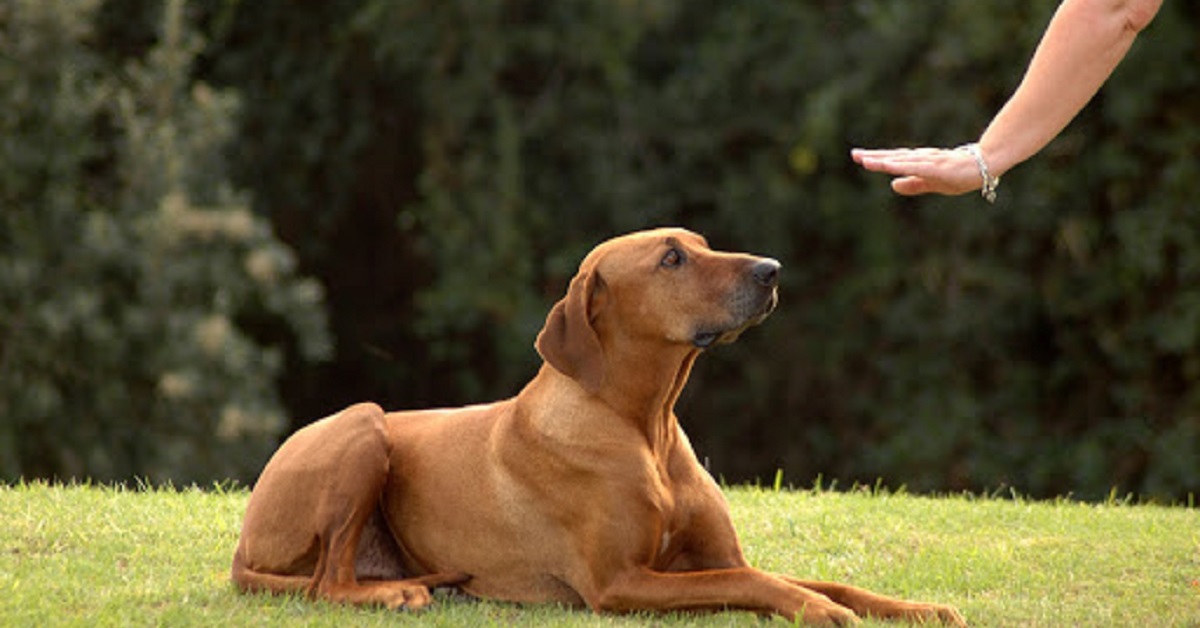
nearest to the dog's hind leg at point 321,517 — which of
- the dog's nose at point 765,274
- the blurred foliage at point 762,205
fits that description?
the dog's nose at point 765,274

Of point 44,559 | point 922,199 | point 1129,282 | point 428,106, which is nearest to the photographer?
point 44,559

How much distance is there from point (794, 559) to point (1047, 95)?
90.2 inches

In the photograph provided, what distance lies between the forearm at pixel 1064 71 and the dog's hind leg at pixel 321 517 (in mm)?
2214

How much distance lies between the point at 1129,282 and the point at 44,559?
10.7 meters

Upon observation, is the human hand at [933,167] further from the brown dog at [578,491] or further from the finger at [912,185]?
the brown dog at [578,491]

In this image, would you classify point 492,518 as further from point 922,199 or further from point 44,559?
point 922,199

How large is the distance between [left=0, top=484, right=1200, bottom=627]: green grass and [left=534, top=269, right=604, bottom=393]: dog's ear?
731 millimetres

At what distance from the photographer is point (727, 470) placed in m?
17.7

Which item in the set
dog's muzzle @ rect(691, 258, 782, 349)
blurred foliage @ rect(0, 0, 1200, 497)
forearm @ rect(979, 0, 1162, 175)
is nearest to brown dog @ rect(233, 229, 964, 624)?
dog's muzzle @ rect(691, 258, 782, 349)

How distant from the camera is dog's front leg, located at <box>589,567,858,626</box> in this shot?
222 inches

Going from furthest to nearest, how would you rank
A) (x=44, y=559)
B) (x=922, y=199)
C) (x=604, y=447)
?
(x=922, y=199)
(x=44, y=559)
(x=604, y=447)

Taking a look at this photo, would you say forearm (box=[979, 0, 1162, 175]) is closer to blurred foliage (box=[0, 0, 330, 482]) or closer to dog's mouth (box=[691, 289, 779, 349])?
dog's mouth (box=[691, 289, 779, 349])

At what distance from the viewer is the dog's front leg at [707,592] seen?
18.5 ft

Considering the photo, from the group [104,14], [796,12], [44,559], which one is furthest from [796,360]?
A: [44,559]
